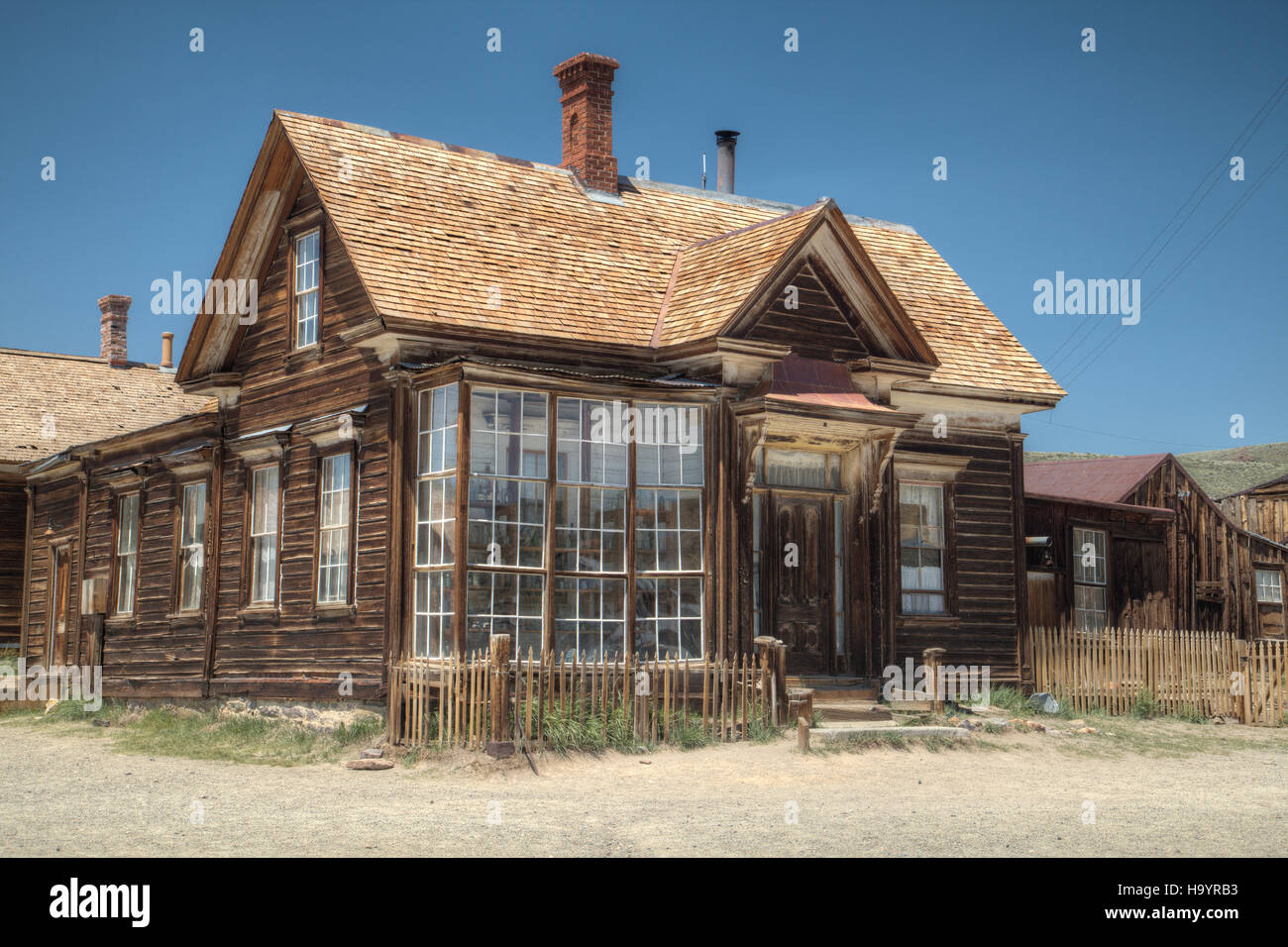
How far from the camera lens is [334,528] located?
16500 millimetres

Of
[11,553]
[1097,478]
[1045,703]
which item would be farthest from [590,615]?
[11,553]

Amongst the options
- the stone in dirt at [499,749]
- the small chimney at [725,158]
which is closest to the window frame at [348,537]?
the stone in dirt at [499,749]

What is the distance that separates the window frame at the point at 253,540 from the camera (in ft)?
57.3

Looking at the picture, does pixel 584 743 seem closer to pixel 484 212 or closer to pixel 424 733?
pixel 424 733

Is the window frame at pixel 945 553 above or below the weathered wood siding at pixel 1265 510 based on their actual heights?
below

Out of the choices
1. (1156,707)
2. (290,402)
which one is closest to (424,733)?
(290,402)

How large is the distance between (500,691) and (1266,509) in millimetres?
27330

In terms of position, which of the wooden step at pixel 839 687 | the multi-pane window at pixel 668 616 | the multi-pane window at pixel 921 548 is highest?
the multi-pane window at pixel 921 548

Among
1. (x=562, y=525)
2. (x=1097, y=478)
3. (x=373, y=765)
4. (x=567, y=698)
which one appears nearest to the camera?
(x=373, y=765)

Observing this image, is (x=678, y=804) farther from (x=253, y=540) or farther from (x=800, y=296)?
(x=253, y=540)

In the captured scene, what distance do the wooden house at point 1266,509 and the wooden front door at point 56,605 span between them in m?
27.8

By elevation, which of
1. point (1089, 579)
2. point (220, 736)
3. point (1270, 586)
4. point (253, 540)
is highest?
point (253, 540)

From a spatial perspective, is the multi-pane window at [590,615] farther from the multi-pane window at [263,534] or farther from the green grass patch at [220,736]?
the multi-pane window at [263,534]

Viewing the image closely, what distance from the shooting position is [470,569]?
14.4m
